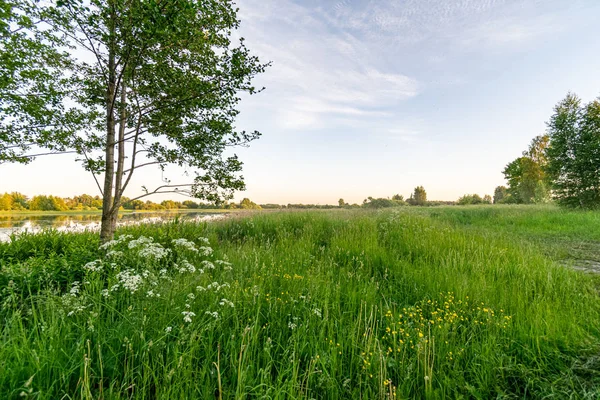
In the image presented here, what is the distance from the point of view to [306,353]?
2027 mm

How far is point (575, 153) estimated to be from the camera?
57.0 feet

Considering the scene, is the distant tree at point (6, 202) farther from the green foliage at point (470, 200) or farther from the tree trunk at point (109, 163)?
the green foliage at point (470, 200)

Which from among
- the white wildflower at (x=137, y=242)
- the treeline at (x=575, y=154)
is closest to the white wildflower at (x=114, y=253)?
the white wildflower at (x=137, y=242)

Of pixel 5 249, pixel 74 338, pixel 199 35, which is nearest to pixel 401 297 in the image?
pixel 74 338

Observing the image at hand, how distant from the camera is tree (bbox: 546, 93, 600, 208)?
16.6 metres

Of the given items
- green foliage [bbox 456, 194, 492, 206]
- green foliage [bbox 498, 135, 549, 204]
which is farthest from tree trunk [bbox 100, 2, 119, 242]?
green foliage [bbox 456, 194, 492, 206]

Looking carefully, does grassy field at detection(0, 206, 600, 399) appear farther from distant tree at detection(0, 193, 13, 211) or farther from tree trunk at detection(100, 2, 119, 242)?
distant tree at detection(0, 193, 13, 211)

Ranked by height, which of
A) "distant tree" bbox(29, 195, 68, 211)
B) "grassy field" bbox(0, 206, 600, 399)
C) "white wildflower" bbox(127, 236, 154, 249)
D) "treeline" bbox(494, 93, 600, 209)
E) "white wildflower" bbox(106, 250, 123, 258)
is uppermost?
"treeline" bbox(494, 93, 600, 209)

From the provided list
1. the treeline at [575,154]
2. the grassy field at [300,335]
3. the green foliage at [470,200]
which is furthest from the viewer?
the green foliage at [470,200]

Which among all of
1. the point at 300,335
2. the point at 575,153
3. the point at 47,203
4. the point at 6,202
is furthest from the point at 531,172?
the point at 6,202

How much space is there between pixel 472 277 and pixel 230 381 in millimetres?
3640

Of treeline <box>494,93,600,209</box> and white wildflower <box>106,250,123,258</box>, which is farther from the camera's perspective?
treeline <box>494,93,600,209</box>

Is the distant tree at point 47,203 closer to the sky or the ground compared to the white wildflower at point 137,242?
closer to the sky

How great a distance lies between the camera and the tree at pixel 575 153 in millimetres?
16562
